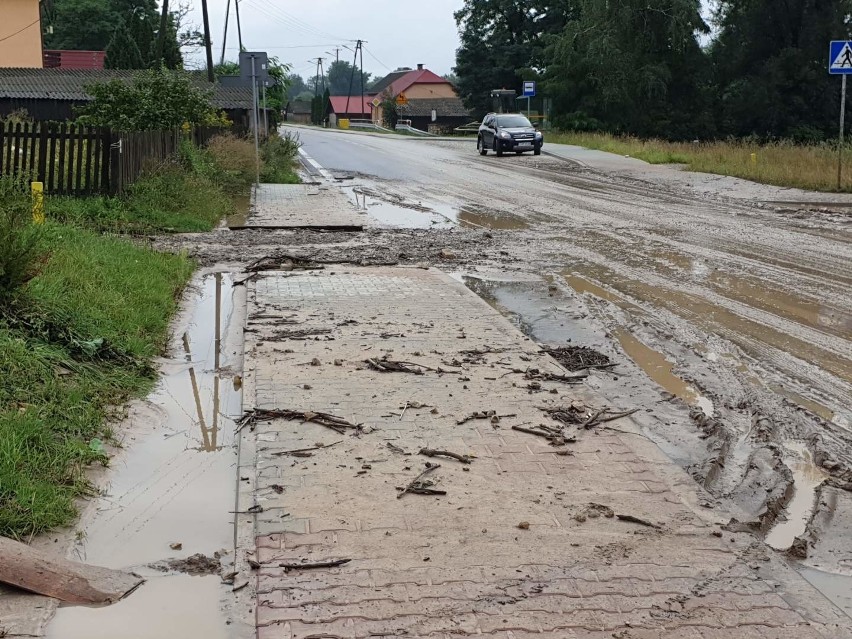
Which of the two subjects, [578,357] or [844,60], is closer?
[578,357]

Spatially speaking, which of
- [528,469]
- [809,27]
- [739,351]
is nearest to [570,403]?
[528,469]

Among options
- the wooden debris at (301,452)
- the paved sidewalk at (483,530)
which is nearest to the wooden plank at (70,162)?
the paved sidewalk at (483,530)

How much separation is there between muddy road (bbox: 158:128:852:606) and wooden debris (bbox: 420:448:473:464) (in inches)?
49.6

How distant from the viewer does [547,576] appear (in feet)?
13.6

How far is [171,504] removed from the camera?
5.15 metres

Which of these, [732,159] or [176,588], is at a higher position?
[732,159]

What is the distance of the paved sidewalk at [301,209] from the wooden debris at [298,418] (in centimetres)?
1045

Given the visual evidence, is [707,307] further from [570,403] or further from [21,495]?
[21,495]

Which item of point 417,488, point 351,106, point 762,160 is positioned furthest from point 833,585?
point 351,106

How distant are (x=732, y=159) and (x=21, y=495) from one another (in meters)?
29.3

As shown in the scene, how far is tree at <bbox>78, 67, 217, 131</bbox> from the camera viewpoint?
78.0 ft

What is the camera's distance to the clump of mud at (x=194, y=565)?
4.34 meters

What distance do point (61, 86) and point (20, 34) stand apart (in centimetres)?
1070

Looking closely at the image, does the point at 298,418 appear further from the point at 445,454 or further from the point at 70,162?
the point at 70,162
